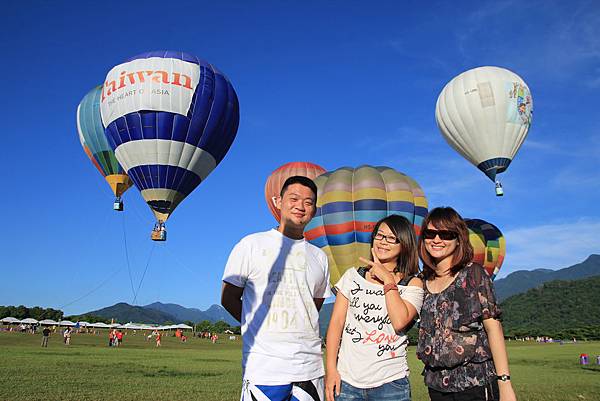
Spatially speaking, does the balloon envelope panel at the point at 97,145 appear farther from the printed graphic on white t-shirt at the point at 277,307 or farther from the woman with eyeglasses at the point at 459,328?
the woman with eyeglasses at the point at 459,328

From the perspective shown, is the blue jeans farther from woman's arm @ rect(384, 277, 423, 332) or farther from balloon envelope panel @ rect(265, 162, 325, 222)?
balloon envelope panel @ rect(265, 162, 325, 222)

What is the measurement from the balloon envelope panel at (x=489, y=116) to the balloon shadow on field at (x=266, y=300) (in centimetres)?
2951

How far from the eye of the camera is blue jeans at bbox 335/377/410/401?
13.0 feet

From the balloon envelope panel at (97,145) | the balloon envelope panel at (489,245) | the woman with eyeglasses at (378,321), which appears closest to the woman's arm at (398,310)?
the woman with eyeglasses at (378,321)

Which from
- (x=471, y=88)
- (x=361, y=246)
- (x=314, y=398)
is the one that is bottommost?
(x=314, y=398)

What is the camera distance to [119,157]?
2447cm

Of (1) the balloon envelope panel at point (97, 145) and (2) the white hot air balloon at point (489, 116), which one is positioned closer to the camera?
(1) the balloon envelope panel at point (97, 145)

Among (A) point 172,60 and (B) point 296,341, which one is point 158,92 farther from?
(B) point 296,341

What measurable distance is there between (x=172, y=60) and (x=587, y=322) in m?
103

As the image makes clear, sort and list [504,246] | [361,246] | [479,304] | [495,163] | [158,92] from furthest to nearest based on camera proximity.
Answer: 1. [504,246]
2. [495,163]
3. [361,246]
4. [158,92]
5. [479,304]

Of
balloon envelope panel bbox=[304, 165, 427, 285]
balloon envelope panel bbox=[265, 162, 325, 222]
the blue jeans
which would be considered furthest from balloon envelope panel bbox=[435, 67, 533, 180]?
the blue jeans

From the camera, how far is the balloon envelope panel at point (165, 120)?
2298cm

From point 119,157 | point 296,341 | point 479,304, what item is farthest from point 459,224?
point 119,157

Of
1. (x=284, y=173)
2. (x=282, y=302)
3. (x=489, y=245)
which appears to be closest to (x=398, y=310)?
(x=282, y=302)
